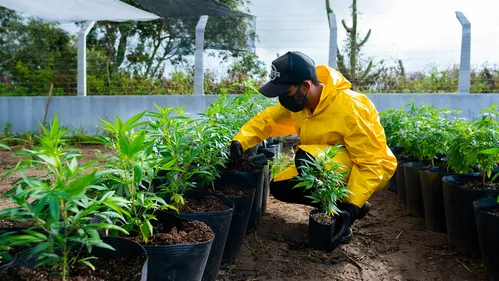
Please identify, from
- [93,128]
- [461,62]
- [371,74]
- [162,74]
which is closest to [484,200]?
[461,62]

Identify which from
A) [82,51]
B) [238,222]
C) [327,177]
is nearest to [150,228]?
[238,222]

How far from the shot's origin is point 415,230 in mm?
3314

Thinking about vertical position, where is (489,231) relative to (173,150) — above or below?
below

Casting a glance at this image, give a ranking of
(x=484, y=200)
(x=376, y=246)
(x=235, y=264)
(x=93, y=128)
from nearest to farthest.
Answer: (x=484, y=200) < (x=235, y=264) < (x=376, y=246) < (x=93, y=128)

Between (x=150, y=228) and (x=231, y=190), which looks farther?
(x=231, y=190)

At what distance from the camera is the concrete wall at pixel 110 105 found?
281 inches

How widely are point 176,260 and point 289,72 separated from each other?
153cm

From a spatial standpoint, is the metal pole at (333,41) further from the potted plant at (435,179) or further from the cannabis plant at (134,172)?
the cannabis plant at (134,172)

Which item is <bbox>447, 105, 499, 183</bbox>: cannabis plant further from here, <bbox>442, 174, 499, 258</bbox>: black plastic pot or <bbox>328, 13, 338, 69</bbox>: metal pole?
<bbox>328, 13, 338, 69</bbox>: metal pole

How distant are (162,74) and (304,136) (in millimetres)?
6921

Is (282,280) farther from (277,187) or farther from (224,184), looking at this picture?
(277,187)

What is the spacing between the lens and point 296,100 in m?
2.86

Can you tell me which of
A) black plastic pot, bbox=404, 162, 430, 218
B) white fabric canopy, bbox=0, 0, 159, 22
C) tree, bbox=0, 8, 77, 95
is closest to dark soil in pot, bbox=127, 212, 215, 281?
black plastic pot, bbox=404, 162, 430, 218

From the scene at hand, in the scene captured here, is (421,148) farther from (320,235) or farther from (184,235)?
(184,235)
